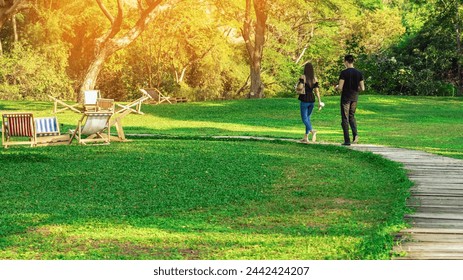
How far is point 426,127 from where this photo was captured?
2550 cm

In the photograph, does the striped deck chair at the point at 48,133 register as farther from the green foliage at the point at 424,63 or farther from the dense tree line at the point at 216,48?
the green foliage at the point at 424,63

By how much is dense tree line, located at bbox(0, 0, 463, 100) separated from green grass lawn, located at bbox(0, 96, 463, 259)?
723 inches

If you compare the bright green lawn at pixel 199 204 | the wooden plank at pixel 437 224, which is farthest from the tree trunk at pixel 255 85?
the wooden plank at pixel 437 224

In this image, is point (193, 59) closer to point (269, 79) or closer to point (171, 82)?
point (171, 82)

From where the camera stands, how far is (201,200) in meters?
10.2

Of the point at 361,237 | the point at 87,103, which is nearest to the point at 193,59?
the point at 87,103

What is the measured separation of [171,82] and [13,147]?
1222 inches

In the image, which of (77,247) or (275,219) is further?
(275,219)

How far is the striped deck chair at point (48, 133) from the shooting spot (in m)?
17.8

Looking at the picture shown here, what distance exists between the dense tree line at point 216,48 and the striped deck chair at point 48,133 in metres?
15.4

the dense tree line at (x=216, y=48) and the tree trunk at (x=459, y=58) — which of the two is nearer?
the dense tree line at (x=216, y=48)

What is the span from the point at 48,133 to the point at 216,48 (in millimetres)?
30046

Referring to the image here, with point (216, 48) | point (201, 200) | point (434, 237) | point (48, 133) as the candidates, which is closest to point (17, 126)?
point (48, 133)

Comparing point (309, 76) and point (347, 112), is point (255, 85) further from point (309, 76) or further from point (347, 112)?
point (347, 112)
